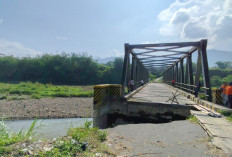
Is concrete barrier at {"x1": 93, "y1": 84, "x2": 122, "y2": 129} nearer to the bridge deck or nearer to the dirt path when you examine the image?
the bridge deck

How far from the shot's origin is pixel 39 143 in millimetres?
3387

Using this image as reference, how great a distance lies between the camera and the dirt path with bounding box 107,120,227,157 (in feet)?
9.95

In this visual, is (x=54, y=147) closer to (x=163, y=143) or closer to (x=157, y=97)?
(x=163, y=143)

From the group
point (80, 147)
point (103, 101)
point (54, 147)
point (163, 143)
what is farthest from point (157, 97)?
point (54, 147)

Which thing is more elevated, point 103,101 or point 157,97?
point 103,101

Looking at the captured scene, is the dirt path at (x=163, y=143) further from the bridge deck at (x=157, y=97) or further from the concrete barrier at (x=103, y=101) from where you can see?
the bridge deck at (x=157, y=97)

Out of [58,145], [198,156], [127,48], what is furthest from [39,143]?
[127,48]

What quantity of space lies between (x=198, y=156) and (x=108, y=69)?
57993 millimetres

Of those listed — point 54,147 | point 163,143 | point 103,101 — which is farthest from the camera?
point 103,101

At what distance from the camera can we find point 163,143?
353 centimetres

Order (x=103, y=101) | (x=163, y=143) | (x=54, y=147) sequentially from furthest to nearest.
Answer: (x=103, y=101) → (x=163, y=143) → (x=54, y=147)

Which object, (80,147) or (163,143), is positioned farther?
(163,143)

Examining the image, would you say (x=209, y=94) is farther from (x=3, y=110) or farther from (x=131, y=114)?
(x=3, y=110)

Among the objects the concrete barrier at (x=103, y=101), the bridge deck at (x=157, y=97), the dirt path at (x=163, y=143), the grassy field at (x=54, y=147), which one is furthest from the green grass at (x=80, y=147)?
the bridge deck at (x=157, y=97)
